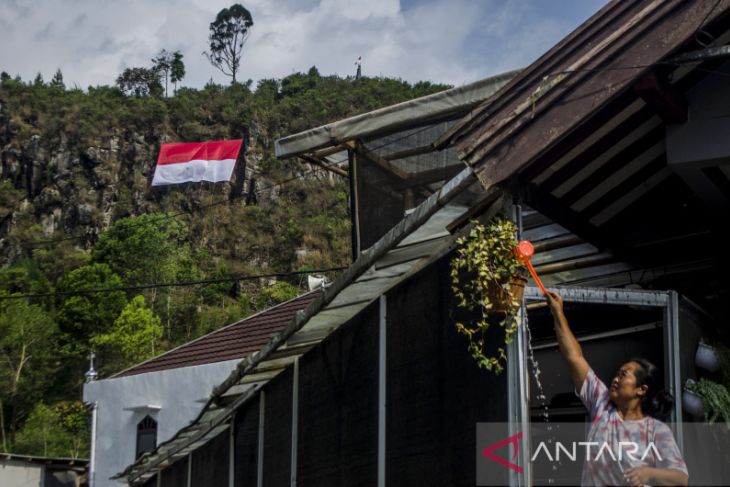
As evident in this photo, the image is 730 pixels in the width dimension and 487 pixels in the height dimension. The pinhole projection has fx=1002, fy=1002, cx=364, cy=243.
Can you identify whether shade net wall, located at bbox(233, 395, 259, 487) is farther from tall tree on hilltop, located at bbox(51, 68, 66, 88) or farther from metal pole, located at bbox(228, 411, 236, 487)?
tall tree on hilltop, located at bbox(51, 68, 66, 88)

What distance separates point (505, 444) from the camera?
4.75 meters

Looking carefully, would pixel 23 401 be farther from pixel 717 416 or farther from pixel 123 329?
pixel 717 416

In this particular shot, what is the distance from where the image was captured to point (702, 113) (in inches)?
203

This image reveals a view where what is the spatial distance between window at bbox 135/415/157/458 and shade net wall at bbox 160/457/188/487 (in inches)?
207

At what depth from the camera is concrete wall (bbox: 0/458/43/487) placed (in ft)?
80.0

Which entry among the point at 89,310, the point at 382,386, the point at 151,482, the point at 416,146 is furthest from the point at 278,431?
the point at 89,310

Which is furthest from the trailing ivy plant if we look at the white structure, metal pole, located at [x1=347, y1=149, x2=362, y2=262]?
the white structure

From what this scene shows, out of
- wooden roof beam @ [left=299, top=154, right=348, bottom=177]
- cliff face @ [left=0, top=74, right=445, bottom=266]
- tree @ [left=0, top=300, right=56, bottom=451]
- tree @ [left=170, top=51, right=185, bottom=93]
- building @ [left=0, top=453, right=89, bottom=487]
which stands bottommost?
building @ [left=0, top=453, right=89, bottom=487]

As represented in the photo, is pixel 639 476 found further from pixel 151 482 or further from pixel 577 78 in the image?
pixel 151 482

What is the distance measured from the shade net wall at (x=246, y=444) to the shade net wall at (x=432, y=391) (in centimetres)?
309

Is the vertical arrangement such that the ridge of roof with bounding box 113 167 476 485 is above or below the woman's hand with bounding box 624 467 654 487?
above

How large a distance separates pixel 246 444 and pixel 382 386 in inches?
130

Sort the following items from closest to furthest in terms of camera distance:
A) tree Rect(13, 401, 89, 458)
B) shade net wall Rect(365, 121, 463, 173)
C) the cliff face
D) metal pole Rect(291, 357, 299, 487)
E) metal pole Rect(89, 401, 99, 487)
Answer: metal pole Rect(291, 357, 299, 487) → shade net wall Rect(365, 121, 463, 173) → metal pole Rect(89, 401, 99, 487) → tree Rect(13, 401, 89, 458) → the cliff face

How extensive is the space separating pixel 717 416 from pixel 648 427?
1062 millimetres
